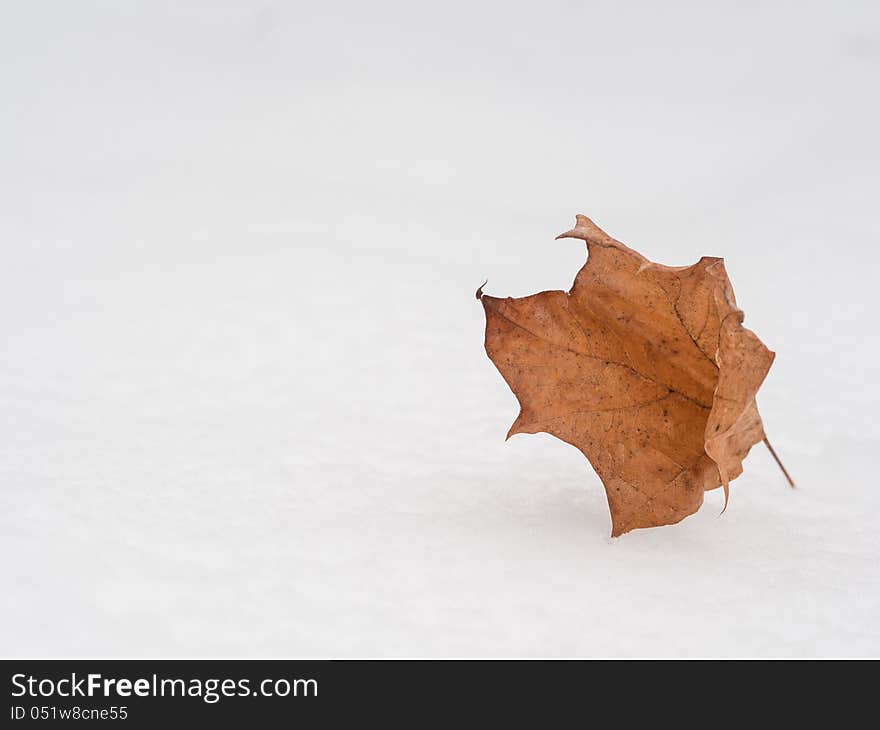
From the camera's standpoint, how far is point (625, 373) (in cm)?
101

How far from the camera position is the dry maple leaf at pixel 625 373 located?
0.97 meters

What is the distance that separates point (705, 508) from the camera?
1.07 m

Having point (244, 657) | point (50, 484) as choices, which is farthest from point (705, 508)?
point (50, 484)

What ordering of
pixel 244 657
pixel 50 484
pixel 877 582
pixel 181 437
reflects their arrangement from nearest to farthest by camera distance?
pixel 244 657 → pixel 877 582 → pixel 50 484 → pixel 181 437

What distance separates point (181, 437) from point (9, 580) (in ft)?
1.08

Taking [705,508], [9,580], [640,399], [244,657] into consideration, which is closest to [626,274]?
[640,399]

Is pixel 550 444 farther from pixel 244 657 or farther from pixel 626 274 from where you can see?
pixel 244 657

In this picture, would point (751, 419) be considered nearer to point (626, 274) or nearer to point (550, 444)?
point (626, 274)

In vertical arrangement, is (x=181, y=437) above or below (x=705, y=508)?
above

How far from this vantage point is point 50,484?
1.07 m

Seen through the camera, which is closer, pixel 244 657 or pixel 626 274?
pixel 244 657

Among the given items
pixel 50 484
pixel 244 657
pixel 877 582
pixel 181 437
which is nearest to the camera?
pixel 244 657

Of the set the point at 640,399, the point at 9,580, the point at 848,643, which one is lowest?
the point at 848,643

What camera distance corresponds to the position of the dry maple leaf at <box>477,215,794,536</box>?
3.17ft
